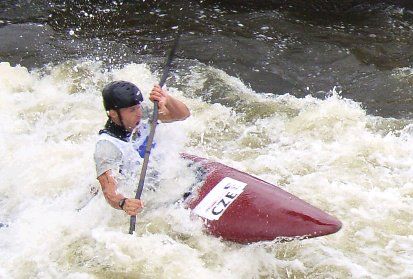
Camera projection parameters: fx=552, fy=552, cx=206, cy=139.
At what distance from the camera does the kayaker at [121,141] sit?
4047mm

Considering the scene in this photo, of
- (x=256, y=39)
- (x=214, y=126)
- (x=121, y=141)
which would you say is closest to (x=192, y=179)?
(x=121, y=141)

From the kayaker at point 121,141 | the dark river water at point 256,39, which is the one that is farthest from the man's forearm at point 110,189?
the dark river water at point 256,39

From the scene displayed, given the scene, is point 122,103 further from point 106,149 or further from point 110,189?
point 110,189

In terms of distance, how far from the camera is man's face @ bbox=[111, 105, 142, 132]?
4137mm

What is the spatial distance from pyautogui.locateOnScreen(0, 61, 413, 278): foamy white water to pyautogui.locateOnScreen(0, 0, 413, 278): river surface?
1 cm

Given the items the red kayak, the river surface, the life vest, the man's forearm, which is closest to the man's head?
the life vest

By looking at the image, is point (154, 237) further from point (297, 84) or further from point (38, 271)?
point (297, 84)

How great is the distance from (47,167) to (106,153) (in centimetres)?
191

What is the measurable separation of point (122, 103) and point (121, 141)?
0.32 meters

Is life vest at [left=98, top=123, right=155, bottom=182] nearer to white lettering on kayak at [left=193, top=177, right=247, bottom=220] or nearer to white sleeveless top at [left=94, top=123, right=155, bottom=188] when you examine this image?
white sleeveless top at [left=94, top=123, right=155, bottom=188]

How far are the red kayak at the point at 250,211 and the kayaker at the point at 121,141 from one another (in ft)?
1.89

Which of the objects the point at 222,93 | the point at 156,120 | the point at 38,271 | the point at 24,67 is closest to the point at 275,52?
the point at 222,93

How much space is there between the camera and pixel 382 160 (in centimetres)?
545

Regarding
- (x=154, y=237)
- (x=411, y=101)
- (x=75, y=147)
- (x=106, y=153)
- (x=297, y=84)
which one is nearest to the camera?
(x=106, y=153)
